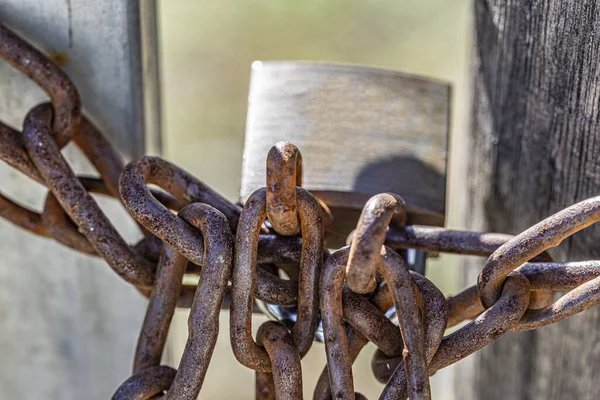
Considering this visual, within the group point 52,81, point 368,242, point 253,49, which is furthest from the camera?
point 253,49

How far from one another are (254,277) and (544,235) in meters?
0.21

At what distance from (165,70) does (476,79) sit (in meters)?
1.59

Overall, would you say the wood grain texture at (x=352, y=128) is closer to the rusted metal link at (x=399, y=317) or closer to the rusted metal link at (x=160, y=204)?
the rusted metal link at (x=160, y=204)

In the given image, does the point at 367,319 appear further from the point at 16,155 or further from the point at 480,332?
the point at 16,155

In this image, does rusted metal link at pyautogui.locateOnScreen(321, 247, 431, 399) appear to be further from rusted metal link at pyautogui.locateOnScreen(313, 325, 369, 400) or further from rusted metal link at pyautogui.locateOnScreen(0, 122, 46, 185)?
rusted metal link at pyautogui.locateOnScreen(0, 122, 46, 185)

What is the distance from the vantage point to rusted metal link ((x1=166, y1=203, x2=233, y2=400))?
58cm

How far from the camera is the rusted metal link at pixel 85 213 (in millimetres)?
658

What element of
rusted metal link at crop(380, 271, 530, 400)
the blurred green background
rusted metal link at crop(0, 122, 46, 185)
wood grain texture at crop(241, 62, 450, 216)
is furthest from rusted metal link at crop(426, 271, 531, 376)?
the blurred green background

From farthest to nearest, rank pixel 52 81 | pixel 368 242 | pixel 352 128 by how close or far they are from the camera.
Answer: pixel 352 128 → pixel 52 81 → pixel 368 242

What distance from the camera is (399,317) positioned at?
1.81ft

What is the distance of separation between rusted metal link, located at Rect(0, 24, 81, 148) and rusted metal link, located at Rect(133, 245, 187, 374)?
17 cm

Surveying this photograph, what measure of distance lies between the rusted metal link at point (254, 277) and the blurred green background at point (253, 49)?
1.47 metres

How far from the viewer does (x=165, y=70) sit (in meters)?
2.43

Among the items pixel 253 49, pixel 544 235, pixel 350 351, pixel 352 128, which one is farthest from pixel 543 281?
pixel 253 49
